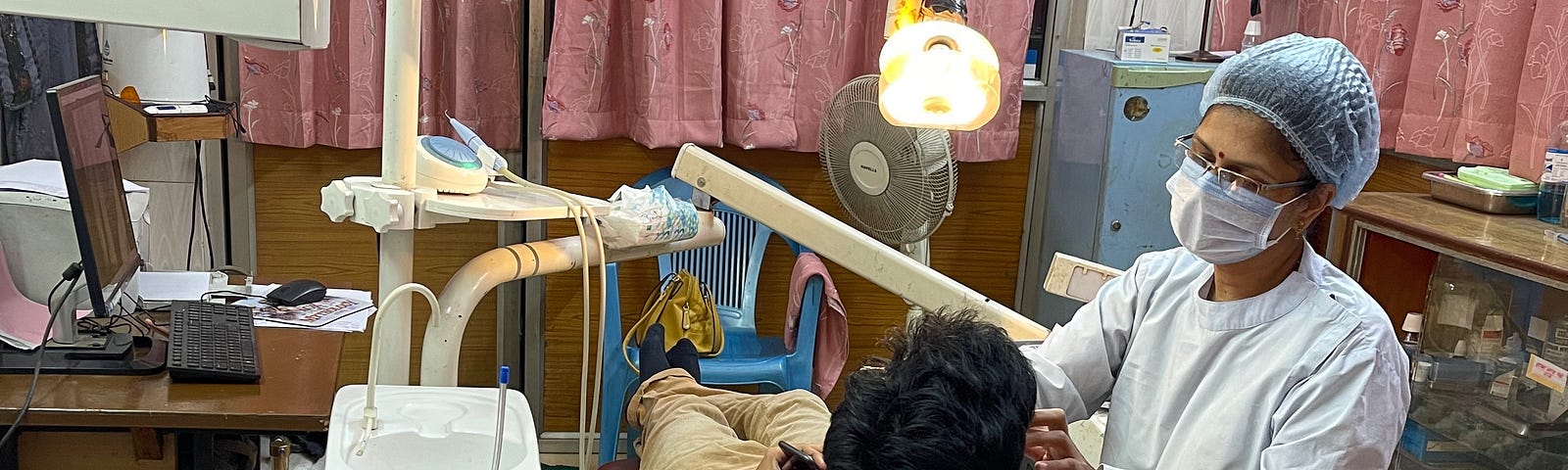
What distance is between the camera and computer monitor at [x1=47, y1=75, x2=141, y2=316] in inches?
63.5

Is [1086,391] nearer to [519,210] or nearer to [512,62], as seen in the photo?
[519,210]

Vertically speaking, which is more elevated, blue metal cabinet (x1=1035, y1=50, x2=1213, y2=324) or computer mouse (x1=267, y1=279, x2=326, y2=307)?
blue metal cabinet (x1=1035, y1=50, x2=1213, y2=324)

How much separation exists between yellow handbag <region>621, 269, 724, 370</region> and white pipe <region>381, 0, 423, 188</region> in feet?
4.40

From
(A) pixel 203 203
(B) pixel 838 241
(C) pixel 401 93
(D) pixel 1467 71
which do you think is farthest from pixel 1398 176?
(A) pixel 203 203

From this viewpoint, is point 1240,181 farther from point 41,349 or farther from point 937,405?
point 41,349

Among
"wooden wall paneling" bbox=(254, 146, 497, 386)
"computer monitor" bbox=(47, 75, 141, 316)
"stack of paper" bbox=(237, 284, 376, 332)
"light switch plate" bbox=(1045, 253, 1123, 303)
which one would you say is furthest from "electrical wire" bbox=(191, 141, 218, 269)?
"light switch plate" bbox=(1045, 253, 1123, 303)

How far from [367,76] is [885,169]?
1.28m

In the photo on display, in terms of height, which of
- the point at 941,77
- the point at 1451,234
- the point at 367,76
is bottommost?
the point at 1451,234

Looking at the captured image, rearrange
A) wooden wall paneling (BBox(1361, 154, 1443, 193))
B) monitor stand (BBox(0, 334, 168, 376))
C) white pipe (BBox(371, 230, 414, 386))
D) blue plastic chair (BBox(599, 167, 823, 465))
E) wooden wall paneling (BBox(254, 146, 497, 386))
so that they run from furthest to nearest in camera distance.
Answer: wooden wall paneling (BBox(254, 146, 497, 386)) < blue plastic chair (BBox(599, 167, 823, 465)) < wooden wall paneling (BBox(1361, 154, 1443, 193)) < monitor stand (BBox(0, 334, 168, 376)) < white pipe (BBox(371, 230, 414, 386))

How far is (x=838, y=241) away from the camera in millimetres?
1876

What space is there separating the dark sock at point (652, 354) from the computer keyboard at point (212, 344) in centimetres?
81

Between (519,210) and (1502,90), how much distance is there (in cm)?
196

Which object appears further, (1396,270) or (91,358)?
(1396,270)

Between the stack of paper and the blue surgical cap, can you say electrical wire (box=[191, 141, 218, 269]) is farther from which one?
the blue surgical cap
